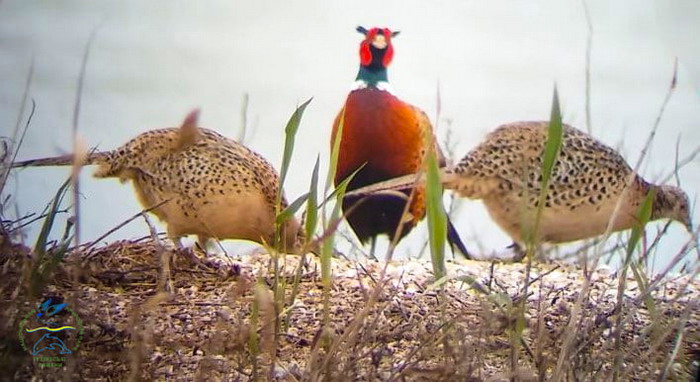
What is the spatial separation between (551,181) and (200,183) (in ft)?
3.18

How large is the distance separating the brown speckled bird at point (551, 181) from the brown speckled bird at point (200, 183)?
0.53 metres

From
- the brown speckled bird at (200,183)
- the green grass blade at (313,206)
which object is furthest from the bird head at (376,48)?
the green grass blade at (313,206)

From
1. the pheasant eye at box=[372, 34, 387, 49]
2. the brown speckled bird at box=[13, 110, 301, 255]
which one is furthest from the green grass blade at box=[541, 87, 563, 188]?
the pheasant eye at box=[372, 34, 387, 49]

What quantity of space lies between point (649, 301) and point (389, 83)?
2028 millimetres

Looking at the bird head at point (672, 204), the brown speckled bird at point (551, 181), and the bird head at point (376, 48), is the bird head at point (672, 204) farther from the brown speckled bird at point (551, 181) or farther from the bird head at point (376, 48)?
the bird head at point (376, 48)

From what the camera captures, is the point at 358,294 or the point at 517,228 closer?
the point at 358,294

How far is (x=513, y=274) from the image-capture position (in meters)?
2.44

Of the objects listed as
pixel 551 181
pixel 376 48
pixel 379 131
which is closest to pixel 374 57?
pixel 376 48

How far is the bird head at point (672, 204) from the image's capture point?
2.81 m

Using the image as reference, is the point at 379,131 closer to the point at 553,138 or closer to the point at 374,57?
the point at 374,57

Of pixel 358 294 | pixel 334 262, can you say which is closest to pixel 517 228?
pixel 334 262

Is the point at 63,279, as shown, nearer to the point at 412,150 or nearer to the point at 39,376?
the point at 39,376

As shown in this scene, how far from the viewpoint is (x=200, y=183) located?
2.48 m

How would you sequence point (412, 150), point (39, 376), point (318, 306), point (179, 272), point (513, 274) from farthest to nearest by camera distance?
point (412, 150)
point (513, 274)
point (179, 272)
point (318, 306)
point (39, 376)
